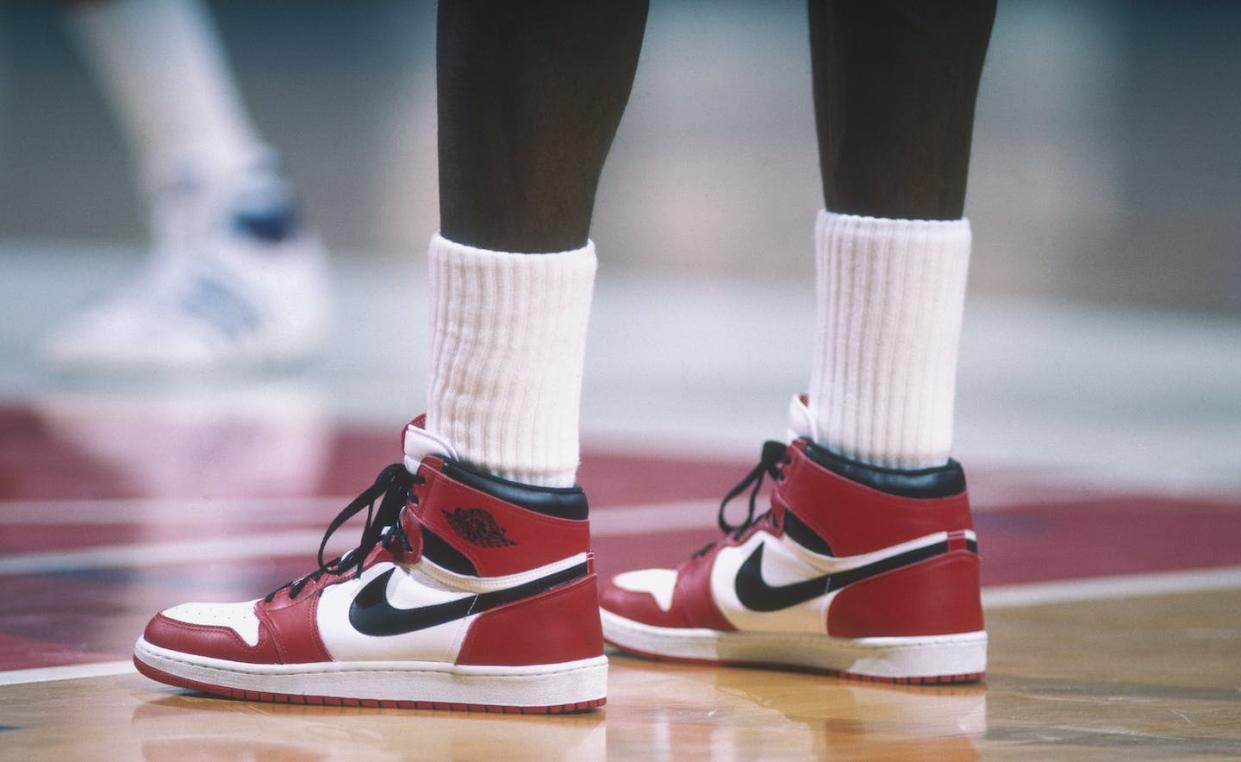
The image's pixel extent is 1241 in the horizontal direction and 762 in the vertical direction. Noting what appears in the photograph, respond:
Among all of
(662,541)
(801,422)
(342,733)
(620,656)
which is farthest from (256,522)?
(342,733)

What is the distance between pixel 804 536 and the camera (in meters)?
1.32

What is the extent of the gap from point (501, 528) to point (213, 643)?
0.63 ft

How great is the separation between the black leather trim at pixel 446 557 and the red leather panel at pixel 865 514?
0.27 meters

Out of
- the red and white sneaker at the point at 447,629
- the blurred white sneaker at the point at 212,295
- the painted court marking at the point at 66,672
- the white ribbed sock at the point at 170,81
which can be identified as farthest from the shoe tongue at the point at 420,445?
the white ribbed sock at the point at 170,81

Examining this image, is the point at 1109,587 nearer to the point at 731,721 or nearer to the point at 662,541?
the point at 662,541

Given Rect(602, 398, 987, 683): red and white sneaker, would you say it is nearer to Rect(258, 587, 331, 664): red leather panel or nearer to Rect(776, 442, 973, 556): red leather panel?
Rect(776, 442, 973, 556): red leather panel

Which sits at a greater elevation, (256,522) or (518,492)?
(518,492)

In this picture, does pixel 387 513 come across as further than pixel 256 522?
No

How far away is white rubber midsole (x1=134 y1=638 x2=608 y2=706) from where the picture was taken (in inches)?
45.8

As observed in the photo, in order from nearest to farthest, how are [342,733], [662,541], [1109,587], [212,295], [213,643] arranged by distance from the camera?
[342,733] < [213,643] < [1109,587] < [662,541] < [212,295]

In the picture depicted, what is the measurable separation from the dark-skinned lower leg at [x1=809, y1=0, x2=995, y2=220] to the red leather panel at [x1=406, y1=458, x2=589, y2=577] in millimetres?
327

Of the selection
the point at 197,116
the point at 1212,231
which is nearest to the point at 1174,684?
the point at 197,116

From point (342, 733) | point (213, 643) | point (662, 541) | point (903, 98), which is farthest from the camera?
point (662, 541)

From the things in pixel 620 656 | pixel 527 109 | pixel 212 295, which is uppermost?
pixel 527 109
